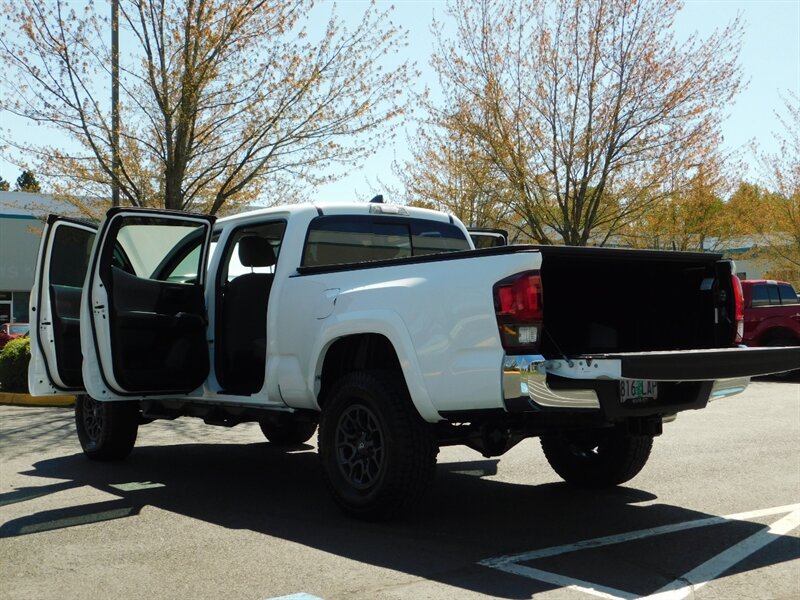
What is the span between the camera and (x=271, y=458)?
28.6 ft

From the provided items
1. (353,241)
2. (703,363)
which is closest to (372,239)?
(353,241)

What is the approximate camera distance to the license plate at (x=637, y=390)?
530 cm

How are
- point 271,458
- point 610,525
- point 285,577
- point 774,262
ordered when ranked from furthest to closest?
point 774,262 → point 271,458 → point 610,525 → point 285,577

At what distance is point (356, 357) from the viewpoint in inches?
252

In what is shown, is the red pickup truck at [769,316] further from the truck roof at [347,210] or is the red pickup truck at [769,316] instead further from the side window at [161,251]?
the side window at [161,251]

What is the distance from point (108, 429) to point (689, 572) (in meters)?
5.14

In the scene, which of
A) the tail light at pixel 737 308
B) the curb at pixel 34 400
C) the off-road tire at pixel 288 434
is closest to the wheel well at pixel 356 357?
the tail light at pixel 737 308

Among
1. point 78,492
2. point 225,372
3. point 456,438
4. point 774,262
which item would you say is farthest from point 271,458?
point 774,262

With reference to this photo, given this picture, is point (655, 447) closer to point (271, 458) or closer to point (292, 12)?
point (271, 458)

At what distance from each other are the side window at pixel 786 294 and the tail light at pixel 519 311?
1672 centimetres

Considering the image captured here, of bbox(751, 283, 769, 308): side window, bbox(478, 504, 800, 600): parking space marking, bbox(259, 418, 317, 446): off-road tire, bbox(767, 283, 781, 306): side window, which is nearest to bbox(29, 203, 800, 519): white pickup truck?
bbox(478, 504, 800, 600): parking space marking

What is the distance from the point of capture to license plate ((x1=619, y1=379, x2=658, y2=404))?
5301 mm

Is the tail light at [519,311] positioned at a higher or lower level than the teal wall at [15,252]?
lower

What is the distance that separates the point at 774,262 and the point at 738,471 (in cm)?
2742
